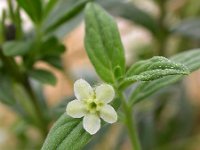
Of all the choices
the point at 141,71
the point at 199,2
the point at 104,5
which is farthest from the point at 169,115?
the point at 141,71

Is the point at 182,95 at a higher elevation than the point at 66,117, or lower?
higher

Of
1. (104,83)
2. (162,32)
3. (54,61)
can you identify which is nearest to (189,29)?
(162,32)

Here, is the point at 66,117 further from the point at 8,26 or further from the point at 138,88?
the point at 8,26

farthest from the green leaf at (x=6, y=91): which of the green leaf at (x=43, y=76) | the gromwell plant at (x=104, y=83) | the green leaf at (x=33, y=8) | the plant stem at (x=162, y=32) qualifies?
the plant stem at (x=162, y=32)

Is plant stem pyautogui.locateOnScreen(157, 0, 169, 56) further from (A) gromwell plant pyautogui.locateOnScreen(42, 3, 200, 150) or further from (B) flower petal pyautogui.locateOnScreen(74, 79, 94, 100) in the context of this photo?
(B) flower petal pyautogui.locateOnScreen(74, 79, 94, 100)

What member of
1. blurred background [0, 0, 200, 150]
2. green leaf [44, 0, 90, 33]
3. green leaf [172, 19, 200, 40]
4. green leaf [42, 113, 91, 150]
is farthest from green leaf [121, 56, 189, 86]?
green leaf [172, 19, 200, 40]

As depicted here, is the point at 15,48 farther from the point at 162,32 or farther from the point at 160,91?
the point at 162,32
